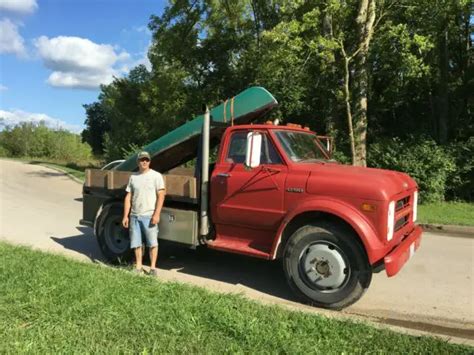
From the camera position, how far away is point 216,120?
7062 millimetres

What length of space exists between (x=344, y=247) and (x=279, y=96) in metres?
14.4

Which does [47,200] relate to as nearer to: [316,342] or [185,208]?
[185,208]

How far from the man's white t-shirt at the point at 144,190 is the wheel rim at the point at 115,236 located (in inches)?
38.9

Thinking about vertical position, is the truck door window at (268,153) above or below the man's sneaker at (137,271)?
above

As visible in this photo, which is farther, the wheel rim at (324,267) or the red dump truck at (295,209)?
the wheel rim at (324,267)

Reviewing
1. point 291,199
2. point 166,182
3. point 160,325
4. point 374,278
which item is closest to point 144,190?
point 166,182

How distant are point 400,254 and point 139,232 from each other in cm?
351

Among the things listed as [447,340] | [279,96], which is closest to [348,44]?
[279,96]

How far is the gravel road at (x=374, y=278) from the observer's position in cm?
548

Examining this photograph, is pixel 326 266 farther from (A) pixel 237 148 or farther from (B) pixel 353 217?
(A) pixel 237 148

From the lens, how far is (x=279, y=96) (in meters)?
19.4

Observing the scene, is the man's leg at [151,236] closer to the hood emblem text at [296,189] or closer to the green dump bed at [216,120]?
the green dump bed at [216,120]

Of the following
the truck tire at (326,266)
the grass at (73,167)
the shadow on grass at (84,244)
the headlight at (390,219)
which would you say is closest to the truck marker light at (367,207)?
the headlight at (390,219)

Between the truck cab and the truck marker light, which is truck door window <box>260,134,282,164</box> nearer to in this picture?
the truck cab
